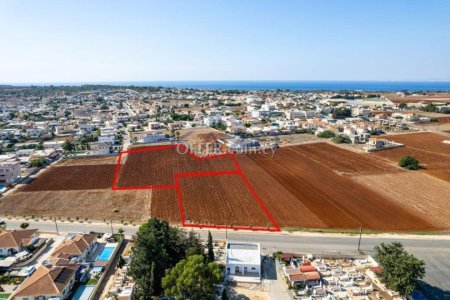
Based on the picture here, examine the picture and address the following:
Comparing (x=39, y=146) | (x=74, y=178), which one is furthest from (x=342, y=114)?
(x=39, y=146)

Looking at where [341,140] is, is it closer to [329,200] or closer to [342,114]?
[329,200]

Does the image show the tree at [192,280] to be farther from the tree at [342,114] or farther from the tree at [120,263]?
the tree at [342,114]

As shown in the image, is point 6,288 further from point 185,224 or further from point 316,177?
point 316,177

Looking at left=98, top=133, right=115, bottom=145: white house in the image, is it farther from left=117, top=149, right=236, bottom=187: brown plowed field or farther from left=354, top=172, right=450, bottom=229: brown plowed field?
left=354, top=172, right=450, bottom=229: brown plowed field

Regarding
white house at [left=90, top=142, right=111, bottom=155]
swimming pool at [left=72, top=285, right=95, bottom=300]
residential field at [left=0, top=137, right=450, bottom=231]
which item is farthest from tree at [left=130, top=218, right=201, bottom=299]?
white house at [left=90, top=142, right=111, bottom=155]

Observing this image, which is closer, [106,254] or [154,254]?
[154,254]

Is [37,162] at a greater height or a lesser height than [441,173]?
greater
